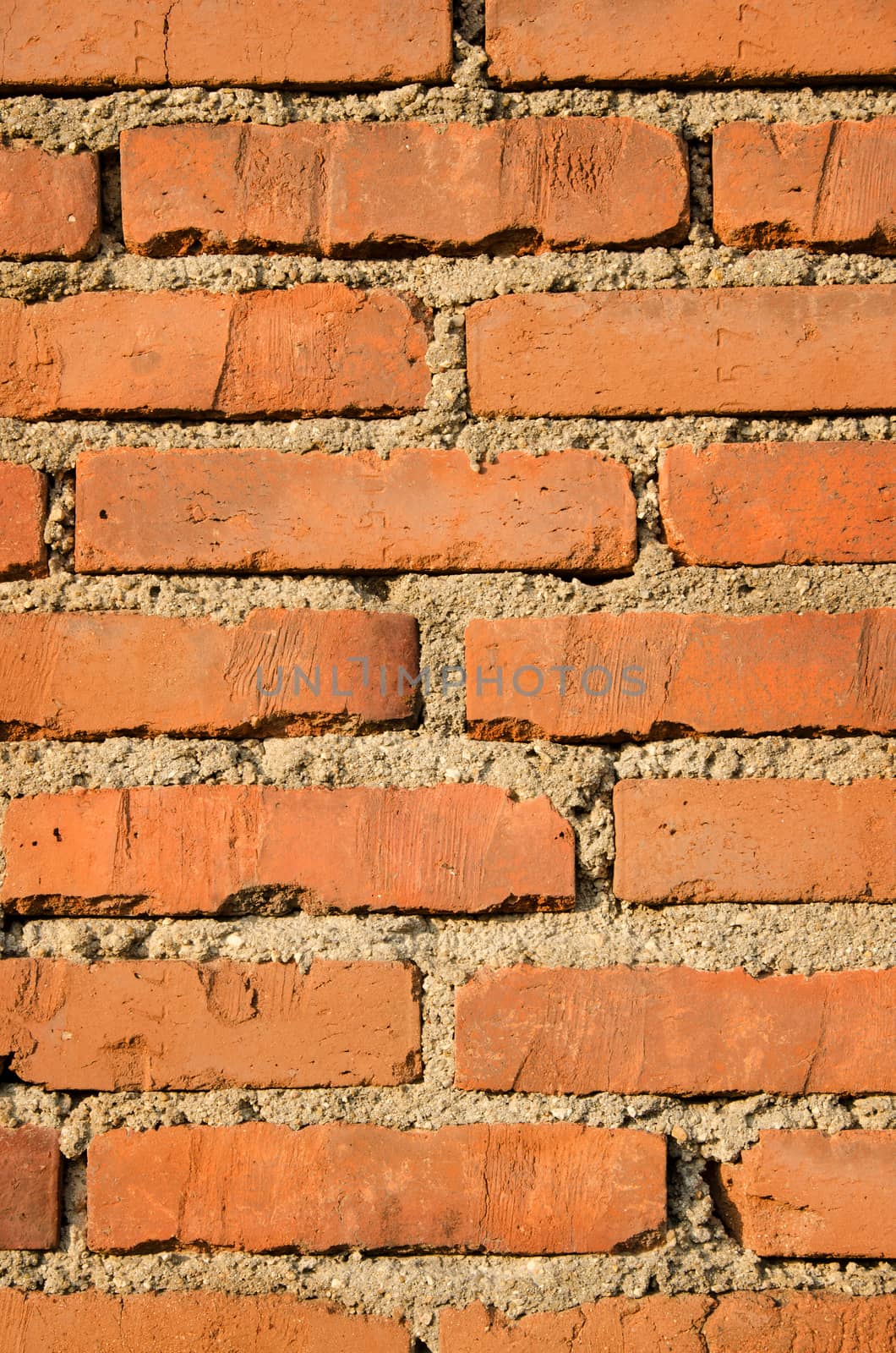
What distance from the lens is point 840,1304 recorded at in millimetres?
883

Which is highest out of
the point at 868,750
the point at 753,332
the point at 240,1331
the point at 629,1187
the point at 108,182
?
the point at 108,182

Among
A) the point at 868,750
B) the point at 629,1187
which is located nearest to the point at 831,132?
the point at 868,750

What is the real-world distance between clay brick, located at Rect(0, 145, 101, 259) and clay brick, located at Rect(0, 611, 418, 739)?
13.4 inches

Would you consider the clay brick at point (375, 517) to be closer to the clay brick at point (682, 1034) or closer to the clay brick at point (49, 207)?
the clay brick at point (49, 207)

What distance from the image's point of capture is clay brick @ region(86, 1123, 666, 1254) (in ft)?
2.92

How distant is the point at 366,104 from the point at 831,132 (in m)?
0.42

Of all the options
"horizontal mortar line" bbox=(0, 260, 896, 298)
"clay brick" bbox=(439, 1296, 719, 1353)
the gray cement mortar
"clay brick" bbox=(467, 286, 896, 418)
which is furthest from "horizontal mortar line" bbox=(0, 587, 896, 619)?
"clay brick" bbox=(439, 1296, 719, 1353)

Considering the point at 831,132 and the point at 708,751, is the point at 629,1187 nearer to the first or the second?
the point at 708,751

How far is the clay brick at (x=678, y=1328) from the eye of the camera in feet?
2.87

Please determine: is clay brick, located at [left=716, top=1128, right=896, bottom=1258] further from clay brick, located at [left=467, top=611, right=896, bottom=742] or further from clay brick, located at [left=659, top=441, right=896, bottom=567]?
clay brick, located at [left=659, top=441, right=896, bottom=567]

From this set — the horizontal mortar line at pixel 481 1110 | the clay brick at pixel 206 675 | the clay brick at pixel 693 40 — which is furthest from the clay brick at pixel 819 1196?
the clay brick at pixel 693 40

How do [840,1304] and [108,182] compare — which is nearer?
[840,1304]

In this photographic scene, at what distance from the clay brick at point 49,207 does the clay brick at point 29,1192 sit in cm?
78

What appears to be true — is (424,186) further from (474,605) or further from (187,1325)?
(187,1325)
